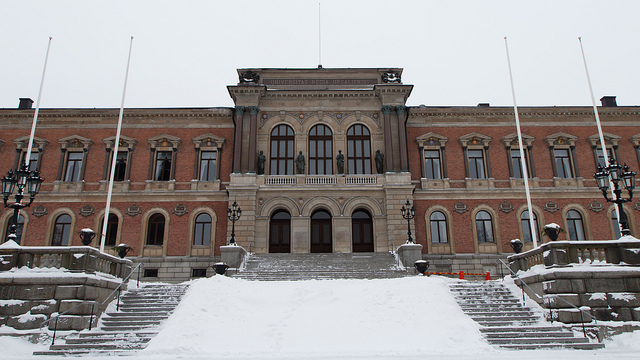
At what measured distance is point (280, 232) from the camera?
30.0 metres

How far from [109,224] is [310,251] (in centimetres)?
1353

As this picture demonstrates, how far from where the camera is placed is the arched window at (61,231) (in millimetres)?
30062

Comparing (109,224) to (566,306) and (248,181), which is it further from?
(566,306)

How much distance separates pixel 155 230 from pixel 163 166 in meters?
4.55

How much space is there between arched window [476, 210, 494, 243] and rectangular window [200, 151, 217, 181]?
60.0 ft

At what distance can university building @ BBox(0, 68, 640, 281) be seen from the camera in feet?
97.2

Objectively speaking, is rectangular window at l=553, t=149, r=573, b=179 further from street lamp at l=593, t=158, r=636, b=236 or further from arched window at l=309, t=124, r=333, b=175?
street lamp at l=593, t=158, r=636, b=236

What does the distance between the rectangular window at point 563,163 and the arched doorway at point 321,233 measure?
16.5m

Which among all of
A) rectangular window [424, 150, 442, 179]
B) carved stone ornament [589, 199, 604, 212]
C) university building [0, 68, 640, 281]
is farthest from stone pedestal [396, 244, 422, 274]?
carved stone ornament [589, 199, 604, 212]

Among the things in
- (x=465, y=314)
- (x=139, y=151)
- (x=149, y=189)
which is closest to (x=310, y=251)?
(x=149, y=189)

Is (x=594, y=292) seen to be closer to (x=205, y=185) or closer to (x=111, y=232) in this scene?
(x=205, y=185)

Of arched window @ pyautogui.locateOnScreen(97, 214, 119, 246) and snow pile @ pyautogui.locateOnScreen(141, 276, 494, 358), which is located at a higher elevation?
arched window @ pyautogui.locateOnScreen(97, 214, 119, 246)

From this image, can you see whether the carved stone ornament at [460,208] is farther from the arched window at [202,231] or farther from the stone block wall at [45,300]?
the stone block wall at [45,300]

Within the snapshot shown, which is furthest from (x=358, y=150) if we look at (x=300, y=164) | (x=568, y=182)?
(x=568, y=182)
